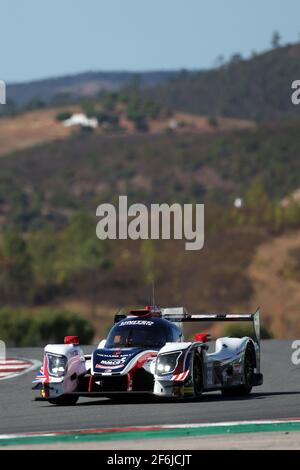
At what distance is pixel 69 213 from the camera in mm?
134250

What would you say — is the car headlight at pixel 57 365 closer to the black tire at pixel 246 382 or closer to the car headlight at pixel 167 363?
the car headlight at pixel 167 363

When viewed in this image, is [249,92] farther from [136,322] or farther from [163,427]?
[163,427]

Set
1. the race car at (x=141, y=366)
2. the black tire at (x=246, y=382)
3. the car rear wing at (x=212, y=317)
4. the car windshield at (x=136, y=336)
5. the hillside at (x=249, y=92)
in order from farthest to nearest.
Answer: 1. the hillside at (x=249, y=92)
2. the car rear wing at (x=212, y=317)
3. the black tire at (x=246, y=382)
4. the car windshield at (x=136, y=336)
5. the race car at (x=141, y=366)

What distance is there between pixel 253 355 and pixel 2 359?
33.4 ft

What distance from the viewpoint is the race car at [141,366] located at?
14617 millimetres

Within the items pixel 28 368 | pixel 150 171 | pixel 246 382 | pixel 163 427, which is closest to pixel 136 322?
pixel 246 382

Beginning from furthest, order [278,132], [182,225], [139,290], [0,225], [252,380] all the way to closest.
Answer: [278,132]
[0,225]
[182,225]
[139,290]
[252,380]

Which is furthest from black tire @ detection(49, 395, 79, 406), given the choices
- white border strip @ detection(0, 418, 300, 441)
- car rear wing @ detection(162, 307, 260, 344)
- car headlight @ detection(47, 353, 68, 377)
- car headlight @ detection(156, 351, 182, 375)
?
white border strip @ detection(0, 418, 300, 441)

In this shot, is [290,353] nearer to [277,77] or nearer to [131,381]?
[131,381]

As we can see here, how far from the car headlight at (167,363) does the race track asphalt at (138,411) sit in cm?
40

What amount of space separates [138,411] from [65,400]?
1.44 m

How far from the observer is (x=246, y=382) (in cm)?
1617

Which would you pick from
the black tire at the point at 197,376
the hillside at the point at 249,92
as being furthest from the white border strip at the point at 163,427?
the hillside at the point at 249,92

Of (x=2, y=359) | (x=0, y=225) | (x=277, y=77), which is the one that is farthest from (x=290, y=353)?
(x=277, y=77)
